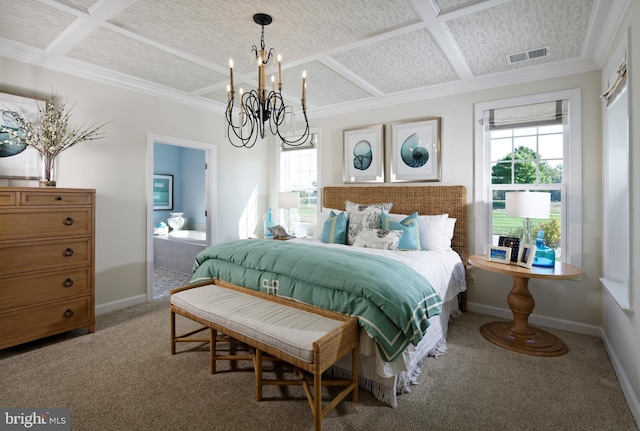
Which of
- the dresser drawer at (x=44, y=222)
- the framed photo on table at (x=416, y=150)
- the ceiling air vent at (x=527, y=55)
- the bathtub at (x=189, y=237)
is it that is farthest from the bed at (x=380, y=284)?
the bathtub at (x=189, y=237)

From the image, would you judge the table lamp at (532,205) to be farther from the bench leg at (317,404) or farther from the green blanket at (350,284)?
the bench leg at (317,404)

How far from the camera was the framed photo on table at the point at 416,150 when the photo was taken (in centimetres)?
384

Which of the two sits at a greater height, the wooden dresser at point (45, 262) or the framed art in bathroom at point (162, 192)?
the framed art in bathroom at point (162, 192)

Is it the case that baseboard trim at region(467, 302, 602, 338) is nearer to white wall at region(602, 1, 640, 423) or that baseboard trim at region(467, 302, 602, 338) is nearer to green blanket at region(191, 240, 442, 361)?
white wall at region(602, 1, 640, 423)

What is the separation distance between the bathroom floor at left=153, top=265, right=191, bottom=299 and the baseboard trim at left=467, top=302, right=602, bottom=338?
12.7 ft

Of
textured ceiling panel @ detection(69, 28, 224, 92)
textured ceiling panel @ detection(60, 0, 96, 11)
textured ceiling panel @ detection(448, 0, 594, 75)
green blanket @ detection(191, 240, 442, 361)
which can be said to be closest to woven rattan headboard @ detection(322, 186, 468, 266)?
textured ceiling panel @ detection(448, 0, 594, 75)

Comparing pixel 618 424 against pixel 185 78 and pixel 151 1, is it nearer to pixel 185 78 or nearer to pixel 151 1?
pixel 151 1

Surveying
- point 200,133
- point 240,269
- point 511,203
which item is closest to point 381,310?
point 240,269

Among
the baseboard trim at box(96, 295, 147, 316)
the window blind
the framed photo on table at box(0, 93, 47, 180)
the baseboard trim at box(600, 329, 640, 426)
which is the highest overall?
the window blind

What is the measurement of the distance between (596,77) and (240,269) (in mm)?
3728

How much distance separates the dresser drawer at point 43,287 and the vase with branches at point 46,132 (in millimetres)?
821

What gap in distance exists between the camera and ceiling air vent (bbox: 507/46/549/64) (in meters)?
2.82

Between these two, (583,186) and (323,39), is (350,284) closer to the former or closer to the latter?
(323,39)

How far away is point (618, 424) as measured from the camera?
→ 1.79m
